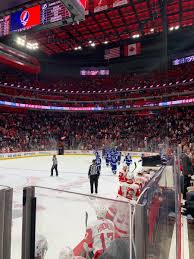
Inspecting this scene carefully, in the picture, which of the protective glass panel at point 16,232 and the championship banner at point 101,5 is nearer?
the protective glass panel at point 16,232

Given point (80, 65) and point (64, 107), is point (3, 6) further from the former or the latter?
point (80, 65)

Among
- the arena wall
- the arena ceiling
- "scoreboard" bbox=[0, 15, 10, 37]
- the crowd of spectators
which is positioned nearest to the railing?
"scoreboard" bbox=[0, 15, 10, 37]

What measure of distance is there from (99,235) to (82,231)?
451mm

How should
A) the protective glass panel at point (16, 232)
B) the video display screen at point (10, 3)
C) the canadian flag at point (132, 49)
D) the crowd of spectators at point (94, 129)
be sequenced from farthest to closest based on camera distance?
the canadian flag at point (132, 49) < the crowd of spectators at point (94, 129) < the video display screen at point (10, 3) < the protective glass panel at point (16, 232)

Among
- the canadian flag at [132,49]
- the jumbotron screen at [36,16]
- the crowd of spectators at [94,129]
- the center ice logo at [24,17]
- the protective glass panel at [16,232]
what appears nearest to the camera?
the protective glass panel at [16,232]

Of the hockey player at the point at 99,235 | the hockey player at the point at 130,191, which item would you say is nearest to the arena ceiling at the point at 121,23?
the hockey player at the point at 130,191

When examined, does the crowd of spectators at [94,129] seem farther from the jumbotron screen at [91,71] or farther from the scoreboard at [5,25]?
the scoreboard at [5,25]

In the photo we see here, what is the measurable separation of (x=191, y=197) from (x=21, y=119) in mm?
28178

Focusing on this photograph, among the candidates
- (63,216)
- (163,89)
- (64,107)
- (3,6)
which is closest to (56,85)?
(64,107)

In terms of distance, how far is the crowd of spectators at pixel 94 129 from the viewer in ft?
75.2

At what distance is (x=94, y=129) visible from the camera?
32.0 m

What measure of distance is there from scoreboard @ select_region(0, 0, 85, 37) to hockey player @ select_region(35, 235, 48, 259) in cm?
491

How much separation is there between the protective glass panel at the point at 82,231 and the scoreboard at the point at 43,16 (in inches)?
185

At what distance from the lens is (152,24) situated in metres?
22.0
